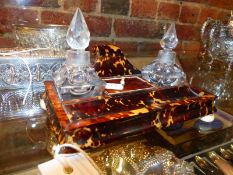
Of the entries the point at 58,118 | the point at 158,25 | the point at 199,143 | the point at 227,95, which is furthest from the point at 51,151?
the point at 158,25

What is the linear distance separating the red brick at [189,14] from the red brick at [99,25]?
398 mm

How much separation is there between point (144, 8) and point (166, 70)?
419 mm

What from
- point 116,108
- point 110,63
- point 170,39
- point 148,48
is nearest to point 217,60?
point 148,48

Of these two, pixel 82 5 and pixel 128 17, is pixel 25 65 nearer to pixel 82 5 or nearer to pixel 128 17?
pixel 82 5

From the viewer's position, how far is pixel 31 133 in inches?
20.7

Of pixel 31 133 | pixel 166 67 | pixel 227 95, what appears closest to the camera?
pixel 31 133

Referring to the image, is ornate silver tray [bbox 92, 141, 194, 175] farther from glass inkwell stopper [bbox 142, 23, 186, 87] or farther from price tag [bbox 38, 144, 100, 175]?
glass inkwell stopper [bbox 142, 23, 186, 87]

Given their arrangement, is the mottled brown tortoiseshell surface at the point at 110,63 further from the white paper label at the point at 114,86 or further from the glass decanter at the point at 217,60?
the glass decanter at the point at 217,60

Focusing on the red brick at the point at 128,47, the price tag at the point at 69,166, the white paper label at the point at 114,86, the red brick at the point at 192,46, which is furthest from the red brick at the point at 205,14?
the price tag at the point at 69,166

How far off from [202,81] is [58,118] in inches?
25.3

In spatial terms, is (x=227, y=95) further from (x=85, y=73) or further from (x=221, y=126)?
(x=85, y=73)

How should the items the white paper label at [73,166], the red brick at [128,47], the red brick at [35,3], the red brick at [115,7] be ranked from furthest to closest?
the red brick at [128,47]
the red brick at [115,7]
the red brick at [35,3]
the white paper label at [73,166]

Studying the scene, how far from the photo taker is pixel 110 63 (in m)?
0.69

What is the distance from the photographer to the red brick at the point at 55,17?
82 cm
